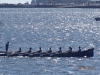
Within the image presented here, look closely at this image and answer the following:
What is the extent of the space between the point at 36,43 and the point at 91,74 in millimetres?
40318

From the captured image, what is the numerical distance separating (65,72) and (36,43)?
37.7m

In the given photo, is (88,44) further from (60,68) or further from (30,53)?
(60,68)

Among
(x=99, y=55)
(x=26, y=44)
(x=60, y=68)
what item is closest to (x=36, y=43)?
(x=26, y=44)

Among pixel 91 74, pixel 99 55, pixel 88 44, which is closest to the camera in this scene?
pixel 91 74

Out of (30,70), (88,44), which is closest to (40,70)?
(30,70)

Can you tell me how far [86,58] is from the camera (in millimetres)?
83625

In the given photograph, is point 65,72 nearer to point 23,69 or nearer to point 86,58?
point 23,69

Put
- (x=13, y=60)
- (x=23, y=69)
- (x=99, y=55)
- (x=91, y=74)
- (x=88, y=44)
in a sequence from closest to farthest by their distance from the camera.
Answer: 1. (x=91, y=74)
2. (x=23, y=69)
3. (x=13, y=60)
4. (x=99, y=55)
5. (x=88, y=44)

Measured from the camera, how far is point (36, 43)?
109 meters

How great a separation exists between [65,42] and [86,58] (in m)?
27.0

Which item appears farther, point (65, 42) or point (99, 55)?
point (65, 42)

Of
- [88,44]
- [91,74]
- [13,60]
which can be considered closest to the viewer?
[91,74]

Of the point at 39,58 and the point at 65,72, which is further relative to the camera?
the point at 39,58

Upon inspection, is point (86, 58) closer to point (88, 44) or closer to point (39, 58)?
point (39, 58)
